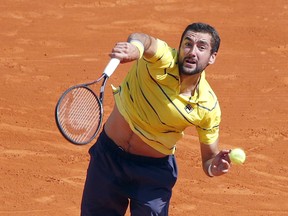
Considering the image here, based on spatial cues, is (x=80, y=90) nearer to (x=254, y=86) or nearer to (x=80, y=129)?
(x=80, y=129)

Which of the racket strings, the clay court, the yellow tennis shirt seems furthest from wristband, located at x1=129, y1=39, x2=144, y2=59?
the clay court

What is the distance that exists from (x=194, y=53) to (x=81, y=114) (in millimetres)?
907

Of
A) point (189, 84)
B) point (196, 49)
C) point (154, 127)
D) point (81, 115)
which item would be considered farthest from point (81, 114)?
point (196, 49)

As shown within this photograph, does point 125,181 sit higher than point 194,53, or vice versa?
point 194,53

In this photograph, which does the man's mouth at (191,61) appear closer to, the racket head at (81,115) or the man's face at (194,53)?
the man's face at (194,53)

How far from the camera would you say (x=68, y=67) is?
9945 mm

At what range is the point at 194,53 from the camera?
5.16 metres

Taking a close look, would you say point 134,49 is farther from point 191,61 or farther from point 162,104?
point 162,104

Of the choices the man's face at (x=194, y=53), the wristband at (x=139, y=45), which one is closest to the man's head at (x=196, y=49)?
the man's face at (x=194, y=53)

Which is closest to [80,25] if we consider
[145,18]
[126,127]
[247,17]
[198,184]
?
[145,18]

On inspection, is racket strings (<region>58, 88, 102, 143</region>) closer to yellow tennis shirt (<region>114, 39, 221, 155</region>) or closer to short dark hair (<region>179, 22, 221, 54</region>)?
yellow tennis shirt (<region>114, 39, 221, 155</region>)

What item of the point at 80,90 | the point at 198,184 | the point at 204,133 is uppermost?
the point at 80,90

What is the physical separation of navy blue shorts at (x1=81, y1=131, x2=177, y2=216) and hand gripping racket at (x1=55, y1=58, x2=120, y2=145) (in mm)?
465

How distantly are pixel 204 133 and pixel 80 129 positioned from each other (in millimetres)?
978
